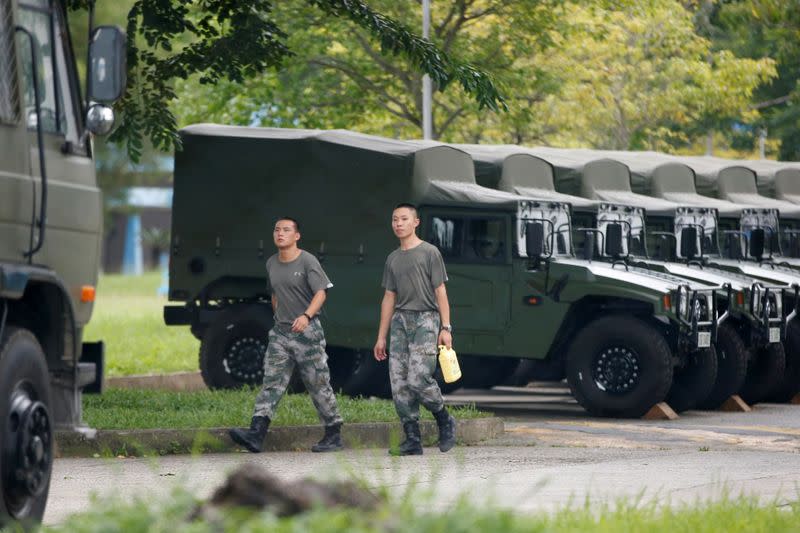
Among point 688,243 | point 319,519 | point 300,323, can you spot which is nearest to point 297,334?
point 300,323

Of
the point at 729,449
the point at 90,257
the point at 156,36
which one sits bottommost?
the point at 729,449

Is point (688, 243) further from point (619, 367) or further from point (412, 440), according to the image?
point (412, 440)

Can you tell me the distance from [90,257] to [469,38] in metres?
19.7

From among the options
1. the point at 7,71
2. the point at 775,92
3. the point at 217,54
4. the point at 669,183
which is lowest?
the point at 7,71

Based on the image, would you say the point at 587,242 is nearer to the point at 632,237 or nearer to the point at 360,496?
the point at 632,237

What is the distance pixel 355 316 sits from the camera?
755 inches

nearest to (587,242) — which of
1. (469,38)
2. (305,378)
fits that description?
(305,378)

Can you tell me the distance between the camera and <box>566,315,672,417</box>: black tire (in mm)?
17734

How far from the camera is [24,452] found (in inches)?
331

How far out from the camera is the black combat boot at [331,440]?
14047mm

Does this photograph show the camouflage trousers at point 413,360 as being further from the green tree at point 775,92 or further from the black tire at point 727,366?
the green tree at point 775,92

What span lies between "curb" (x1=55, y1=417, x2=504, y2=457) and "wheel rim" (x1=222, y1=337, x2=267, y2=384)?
4.76m

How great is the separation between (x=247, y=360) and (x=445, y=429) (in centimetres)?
607

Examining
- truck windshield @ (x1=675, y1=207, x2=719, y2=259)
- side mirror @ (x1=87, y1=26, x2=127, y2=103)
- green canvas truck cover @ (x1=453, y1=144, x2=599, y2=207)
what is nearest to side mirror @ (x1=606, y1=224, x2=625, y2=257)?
green canvas truck cover @ (x1=453, y1=144, x2=599, y2=207)
